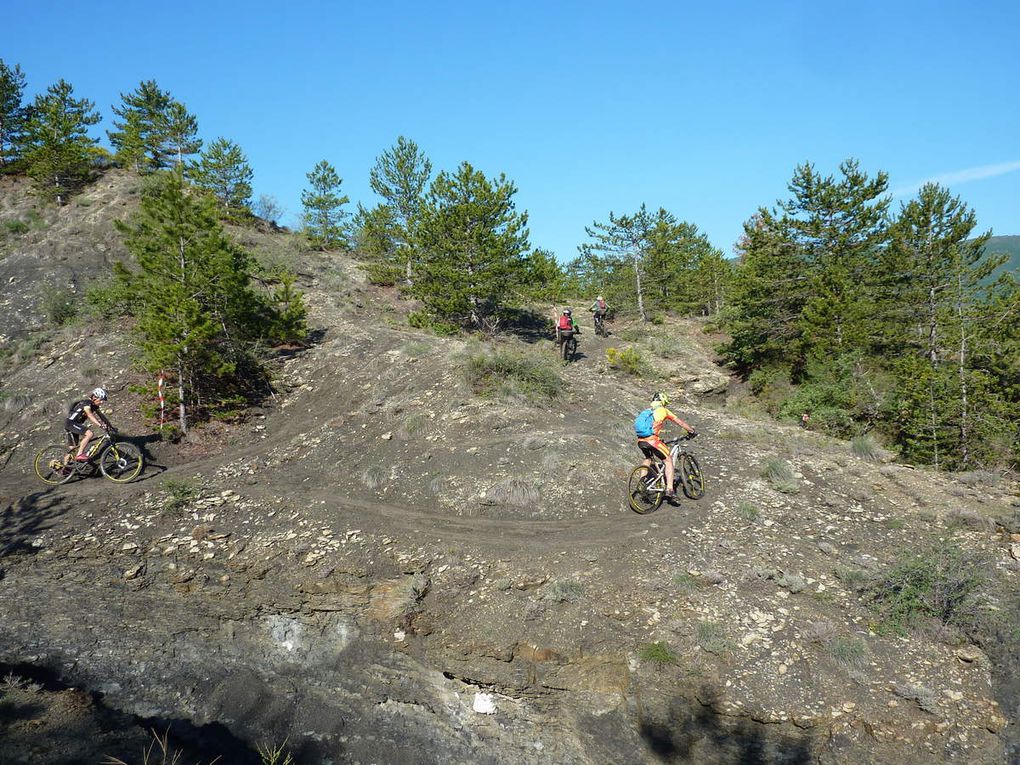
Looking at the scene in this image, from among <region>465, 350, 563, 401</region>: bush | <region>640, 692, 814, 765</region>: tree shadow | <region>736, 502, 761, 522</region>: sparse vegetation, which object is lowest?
<region>640, 692, 814, 765</region>: tree shadow

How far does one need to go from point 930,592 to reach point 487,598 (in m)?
6.43

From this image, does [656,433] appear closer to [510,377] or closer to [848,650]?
[848,650]

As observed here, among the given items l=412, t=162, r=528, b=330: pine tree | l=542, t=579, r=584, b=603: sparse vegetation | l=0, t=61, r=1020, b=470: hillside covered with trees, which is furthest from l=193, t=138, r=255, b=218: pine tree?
l=542, t=579, r=584, b=603: sparse vegetation

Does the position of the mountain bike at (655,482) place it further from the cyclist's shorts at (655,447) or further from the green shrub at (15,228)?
the green shrub at (15,228)

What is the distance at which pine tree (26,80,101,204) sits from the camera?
3256cm

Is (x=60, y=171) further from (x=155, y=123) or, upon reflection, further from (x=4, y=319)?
(x=4, y=319)

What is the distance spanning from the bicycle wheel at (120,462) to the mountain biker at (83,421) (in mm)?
410

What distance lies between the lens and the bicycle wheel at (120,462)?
12.5 m

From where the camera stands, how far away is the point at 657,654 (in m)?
6.82

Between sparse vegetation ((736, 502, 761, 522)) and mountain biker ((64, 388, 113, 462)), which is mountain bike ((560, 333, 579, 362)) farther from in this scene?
mountain biker ((64, 388, 113, 462))

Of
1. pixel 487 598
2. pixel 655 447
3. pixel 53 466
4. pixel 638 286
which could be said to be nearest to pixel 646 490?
pixel 655 447

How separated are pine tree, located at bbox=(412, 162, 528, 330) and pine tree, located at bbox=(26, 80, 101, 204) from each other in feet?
88.5

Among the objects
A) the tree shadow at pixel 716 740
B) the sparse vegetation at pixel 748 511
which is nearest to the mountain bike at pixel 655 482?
the sparse vegetation at pixel 748 511

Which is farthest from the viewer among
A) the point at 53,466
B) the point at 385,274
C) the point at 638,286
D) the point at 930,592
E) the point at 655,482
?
the point at 638,286
